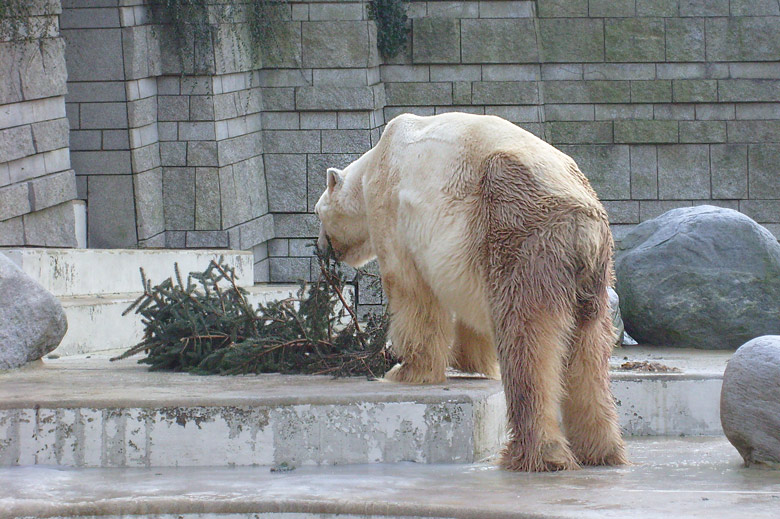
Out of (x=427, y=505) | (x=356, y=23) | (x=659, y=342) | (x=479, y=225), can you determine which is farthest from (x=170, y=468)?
(x=356, y=23)

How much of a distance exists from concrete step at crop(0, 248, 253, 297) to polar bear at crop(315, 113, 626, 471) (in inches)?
106

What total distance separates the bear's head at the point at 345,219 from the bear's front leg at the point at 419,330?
0.59 meters

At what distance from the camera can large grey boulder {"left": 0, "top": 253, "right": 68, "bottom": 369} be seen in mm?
5828

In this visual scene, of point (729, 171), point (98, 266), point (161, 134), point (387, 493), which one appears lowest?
point (387, 493)

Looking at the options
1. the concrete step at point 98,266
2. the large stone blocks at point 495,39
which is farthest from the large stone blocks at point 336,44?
the concrete step at point 98,266

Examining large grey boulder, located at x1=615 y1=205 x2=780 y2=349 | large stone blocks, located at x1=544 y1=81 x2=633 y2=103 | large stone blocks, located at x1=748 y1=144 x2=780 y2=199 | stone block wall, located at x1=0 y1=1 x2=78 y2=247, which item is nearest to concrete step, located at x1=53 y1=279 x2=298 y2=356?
stone block wall, located at x1=0 y1=1 x2=78 y2=247

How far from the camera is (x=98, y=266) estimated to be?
7.90m

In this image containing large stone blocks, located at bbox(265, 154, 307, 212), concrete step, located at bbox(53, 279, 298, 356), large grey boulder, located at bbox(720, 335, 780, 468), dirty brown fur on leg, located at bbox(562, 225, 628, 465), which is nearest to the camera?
dirty brown fur on leg, located at bbox(562, 225, 628, 465)

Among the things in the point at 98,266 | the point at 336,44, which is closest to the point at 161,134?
the point at 336,44

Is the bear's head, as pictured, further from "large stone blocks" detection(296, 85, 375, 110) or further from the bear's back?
"large stone blocks" detection(296, 85, 375, 110)

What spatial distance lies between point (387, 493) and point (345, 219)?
2123 mm

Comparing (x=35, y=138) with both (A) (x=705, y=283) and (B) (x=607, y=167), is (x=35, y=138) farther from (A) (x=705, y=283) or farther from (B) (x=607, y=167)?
(B) (x=607, y=167)

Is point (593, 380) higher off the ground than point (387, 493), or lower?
higher

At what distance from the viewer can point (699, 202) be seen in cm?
1216
